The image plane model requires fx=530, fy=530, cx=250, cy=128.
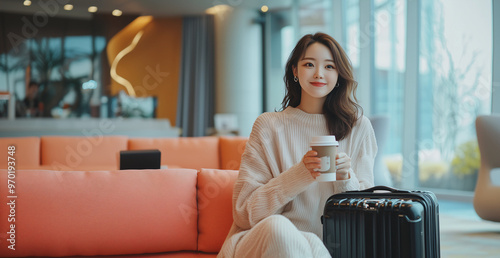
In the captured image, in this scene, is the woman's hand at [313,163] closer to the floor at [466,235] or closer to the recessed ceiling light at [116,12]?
the floor at [466,235]

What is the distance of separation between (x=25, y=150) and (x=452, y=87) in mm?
4383

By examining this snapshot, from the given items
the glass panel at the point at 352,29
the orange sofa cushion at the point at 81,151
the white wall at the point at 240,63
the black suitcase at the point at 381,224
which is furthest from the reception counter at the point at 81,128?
the black suitcase at the point at 381,224

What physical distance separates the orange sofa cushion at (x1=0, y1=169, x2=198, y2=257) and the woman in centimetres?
26

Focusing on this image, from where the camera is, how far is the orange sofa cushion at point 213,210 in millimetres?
1950

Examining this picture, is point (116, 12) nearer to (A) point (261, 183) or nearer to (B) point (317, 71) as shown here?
(B) point (317, 71)

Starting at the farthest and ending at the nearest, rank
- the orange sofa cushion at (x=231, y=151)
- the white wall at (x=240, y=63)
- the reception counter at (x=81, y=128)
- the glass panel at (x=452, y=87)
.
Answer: the white wall at (x=240, y=63) → the reception counter at (x=81, y=128) → the glass panel at (x=452, y=87) → the orange sofa cushion at (x=231, y=151)

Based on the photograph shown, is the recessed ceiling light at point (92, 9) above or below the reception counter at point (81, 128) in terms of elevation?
above

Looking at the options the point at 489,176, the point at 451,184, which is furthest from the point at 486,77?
the point at 489,176

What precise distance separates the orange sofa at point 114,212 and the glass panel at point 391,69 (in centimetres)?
483

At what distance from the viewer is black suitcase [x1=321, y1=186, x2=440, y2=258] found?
4.98 feet

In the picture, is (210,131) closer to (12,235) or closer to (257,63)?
(257,63)

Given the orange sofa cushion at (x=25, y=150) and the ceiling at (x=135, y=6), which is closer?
the orange sofa cushion at (x=25, y=150)

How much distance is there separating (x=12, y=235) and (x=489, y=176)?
3.36 metres

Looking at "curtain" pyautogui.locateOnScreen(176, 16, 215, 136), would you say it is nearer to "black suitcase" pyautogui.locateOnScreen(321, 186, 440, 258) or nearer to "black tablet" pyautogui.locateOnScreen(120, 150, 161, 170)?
"black tablet" pyautogui.locateOnScreen(120, 150, 161, 170)
